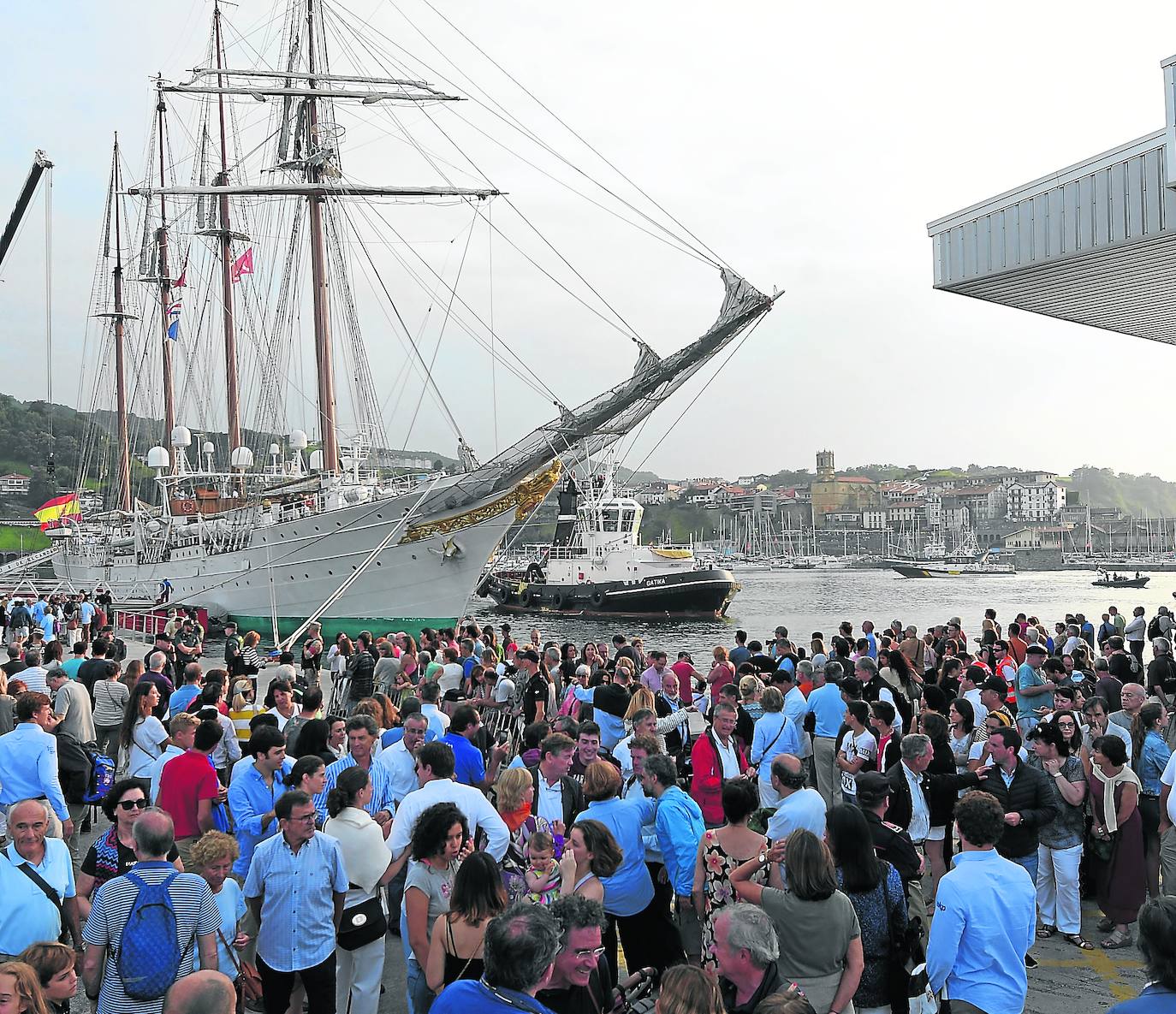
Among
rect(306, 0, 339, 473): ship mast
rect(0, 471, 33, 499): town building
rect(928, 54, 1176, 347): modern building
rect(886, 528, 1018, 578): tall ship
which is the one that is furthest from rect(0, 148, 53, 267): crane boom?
rect(886, 528, 1018, 578): tall ship

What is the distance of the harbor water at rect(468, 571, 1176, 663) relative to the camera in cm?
4584

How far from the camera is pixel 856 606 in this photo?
72.4 metres

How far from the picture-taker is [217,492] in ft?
153

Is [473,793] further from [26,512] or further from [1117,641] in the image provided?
[26,512]

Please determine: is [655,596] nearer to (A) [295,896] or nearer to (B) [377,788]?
(B) [377,788]

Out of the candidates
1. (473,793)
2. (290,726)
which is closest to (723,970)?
(473,793)

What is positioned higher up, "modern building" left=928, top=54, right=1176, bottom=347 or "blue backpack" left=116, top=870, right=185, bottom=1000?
"modern building" left=928, top=54, right=1176, bottom=347

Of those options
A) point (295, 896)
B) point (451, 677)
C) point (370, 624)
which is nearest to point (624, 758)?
point (295, 896)

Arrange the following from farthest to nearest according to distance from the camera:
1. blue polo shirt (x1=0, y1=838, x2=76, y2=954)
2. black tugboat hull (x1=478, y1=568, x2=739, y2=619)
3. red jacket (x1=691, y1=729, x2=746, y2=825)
A: 1. black tugboat hull (x1=478, y1=568, x2=739, y2=619)
2. red jacket (x1=691, y1=729, x2=746, y2=825)
3. blue polo shirt (x1=0, y1=838, x2=76, y2=954)

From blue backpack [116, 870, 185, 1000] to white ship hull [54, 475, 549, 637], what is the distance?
30.3 meters

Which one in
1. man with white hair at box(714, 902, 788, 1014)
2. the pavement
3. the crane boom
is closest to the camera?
man with white hair at box(714, 902, 788, 1014)

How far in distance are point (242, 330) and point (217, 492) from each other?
759 cm

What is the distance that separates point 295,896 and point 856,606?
71.4 meters

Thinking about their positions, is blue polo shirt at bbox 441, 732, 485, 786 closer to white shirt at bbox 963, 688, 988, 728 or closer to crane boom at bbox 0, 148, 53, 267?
white shirt at bbox 963, 688, 988, 728
